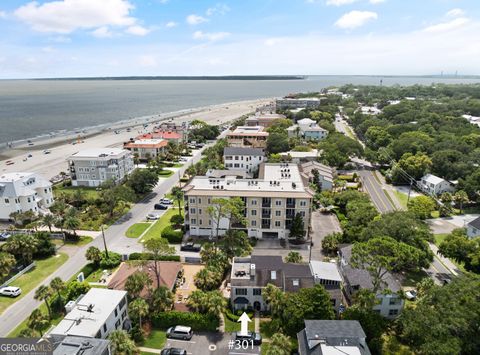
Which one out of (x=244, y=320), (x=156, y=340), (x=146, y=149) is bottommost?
(x=156, y=340)

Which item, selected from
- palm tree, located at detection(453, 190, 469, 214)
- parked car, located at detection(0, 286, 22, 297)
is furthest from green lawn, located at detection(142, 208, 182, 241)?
palm tree, located at detection(453, 190, 469, 214)

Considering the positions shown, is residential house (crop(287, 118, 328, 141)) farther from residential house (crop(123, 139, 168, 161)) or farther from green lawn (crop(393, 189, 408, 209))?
green lawn (crop(393, 189, 408, 209))

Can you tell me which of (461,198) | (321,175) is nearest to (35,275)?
(321,175)

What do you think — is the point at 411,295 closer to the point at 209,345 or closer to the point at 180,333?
the point at 209,345

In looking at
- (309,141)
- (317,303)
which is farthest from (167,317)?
(309,141)

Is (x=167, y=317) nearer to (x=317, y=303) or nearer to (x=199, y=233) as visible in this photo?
(x=317, y=303)

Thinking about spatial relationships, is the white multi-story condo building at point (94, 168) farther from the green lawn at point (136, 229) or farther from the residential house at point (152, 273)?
the residential house at point (152, 273)
